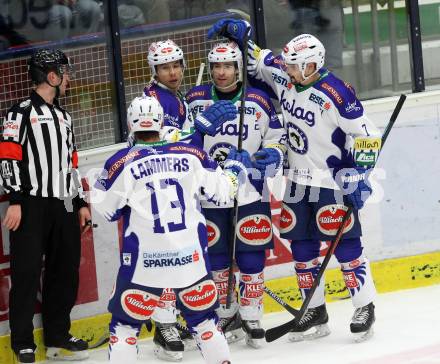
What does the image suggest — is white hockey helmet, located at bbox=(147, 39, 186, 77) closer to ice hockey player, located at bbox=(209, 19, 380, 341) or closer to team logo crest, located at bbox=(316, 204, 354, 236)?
ice hockey player, located at bbox=(209, 19, 380, 341)

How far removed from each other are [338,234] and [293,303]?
863 millimetres

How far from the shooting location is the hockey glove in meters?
5.40

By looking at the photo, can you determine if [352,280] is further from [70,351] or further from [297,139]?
[70,351]

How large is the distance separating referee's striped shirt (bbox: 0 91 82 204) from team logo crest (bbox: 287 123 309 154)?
0.99m

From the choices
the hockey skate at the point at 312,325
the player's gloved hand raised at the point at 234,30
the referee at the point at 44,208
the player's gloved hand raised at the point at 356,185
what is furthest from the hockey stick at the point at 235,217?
the referee at the point at 44,208

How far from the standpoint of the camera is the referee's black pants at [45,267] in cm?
541

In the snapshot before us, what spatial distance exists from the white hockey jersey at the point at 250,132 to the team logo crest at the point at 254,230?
82 mm

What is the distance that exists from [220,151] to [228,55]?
1.42 feet

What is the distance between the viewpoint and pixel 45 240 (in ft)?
18.1

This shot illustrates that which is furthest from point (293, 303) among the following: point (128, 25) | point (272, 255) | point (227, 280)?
point (128, 25)

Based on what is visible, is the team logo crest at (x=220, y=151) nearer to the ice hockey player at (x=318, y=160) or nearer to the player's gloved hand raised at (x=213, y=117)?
the ice hockey player at (x=318, y=160)

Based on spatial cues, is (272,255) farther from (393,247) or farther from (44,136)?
(44,136)

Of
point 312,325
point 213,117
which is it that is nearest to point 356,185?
point 312,325

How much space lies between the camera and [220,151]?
5.61 meters
